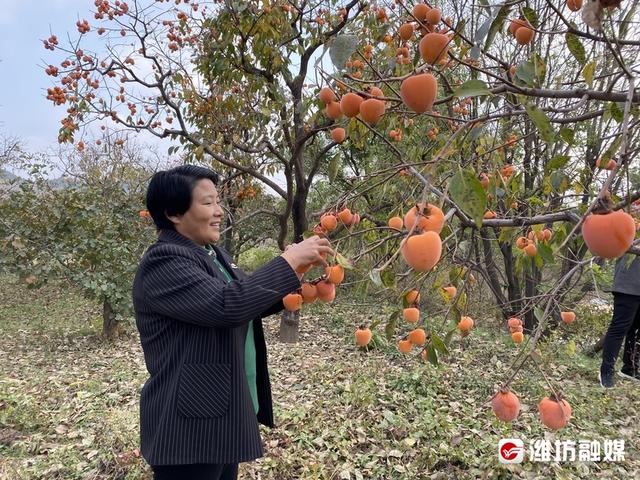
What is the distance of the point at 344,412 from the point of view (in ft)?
9.43

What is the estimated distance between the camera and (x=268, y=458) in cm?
233

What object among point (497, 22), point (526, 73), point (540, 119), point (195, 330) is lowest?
point (195, 330)

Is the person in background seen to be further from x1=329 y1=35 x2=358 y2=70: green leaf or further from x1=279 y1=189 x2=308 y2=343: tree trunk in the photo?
x1=329 y1=35 x2=358 y2=70: green leaf

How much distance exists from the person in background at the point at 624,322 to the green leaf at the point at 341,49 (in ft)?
9.36

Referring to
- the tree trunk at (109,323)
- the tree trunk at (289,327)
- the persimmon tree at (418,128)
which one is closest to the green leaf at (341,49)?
the persimmon tree at (418,128)

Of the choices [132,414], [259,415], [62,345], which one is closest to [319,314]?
[62,345]

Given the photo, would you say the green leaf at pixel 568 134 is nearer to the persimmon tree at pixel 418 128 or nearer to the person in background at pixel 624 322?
the persimmon tree at pixel 418 128

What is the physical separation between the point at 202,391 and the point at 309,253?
1.52ft

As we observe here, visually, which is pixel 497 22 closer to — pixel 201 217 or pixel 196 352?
pixel 201 217

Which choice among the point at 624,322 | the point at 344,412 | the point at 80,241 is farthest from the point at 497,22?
the point at 80,241

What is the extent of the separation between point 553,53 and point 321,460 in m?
4.13

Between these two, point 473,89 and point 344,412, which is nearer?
point 473,89

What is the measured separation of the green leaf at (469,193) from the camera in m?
0.64

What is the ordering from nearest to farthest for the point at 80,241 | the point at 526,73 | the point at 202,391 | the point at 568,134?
the point at 526,73
the point at 568,134
the point at 202,391
the point at 80,241
